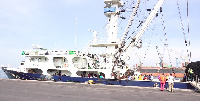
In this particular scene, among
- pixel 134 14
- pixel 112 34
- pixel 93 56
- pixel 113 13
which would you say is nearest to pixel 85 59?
pixel 93 56

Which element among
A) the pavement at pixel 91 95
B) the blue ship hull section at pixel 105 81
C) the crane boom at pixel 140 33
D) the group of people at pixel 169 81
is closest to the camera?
the pavement at pixel 91 95

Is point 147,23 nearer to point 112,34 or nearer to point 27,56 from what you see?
point 112,34

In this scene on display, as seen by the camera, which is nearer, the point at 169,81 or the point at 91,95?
the point at 91,95

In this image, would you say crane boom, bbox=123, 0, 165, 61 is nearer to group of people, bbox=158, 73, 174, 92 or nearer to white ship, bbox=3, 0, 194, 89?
white ship, bbox=3, 0, 194, 89

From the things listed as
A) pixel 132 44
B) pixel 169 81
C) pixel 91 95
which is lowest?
pixel 91 95

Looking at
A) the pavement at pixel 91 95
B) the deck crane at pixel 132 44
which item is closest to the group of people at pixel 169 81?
the pavement at pixel 91 95

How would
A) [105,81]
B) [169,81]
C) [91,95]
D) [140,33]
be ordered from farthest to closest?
[140,33] → [105,81] → [169,81] → [91,95]

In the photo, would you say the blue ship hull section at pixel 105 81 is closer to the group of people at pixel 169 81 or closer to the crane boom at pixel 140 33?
the group of people at pixel 169 81

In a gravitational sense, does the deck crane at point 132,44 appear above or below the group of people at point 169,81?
above

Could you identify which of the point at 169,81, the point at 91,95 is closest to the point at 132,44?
the point at 169,81

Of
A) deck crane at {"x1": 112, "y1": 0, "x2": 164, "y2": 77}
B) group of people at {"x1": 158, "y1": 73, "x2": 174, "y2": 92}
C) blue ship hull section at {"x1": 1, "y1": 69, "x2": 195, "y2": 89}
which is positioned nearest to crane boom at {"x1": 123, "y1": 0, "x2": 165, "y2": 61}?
deck crane at {"x1": 112, "y1": 0, "x2": 164, "y2": 77}

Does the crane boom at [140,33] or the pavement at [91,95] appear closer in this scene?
the pavement at [91,95]

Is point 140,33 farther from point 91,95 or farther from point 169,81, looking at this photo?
point 91,95

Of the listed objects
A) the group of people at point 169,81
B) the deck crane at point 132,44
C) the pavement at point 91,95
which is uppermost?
the deck crane at point 132,44
